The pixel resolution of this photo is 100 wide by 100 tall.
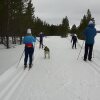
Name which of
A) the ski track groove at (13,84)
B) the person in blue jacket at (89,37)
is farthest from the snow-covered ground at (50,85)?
the person in blue jacket at (89,37)

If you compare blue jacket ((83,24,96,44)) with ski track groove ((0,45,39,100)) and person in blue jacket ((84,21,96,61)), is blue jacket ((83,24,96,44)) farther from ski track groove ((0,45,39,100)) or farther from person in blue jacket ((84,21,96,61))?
ski track groove ((0,45,39,100))

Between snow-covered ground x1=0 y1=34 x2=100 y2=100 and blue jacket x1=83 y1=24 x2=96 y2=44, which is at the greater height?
blue jacket x1=83 y1=24 x2=96 y2=44

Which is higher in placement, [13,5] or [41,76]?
[13,5]

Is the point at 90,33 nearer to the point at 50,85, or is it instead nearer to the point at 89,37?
the point at 89,37

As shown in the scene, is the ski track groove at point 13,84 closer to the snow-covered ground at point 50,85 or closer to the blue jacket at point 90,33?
the snow-covered ground at point 50,85

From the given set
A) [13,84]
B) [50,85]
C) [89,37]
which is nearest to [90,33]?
[89,37]


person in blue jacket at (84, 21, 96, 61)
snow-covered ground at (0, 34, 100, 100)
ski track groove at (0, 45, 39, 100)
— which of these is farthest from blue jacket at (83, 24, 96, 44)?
ski track groove at (0, 45, 39, 100)

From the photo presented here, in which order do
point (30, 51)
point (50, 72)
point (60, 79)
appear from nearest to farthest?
point (60, 79) → point (50, 72) → point (30, 51)

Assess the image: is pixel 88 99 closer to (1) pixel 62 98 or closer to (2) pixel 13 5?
(1) pixel 62 98

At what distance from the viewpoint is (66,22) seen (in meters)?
138

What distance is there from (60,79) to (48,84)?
0.89 m

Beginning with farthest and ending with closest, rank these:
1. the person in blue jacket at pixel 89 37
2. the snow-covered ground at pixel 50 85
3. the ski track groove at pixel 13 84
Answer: the person in blue jacket at pixel 89 37, the ski track groove at pixel 13 84, the snow-covered ground at pixel 50 85

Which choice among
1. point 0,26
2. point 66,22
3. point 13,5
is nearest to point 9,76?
point 13,5

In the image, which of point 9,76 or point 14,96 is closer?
point 14,96
